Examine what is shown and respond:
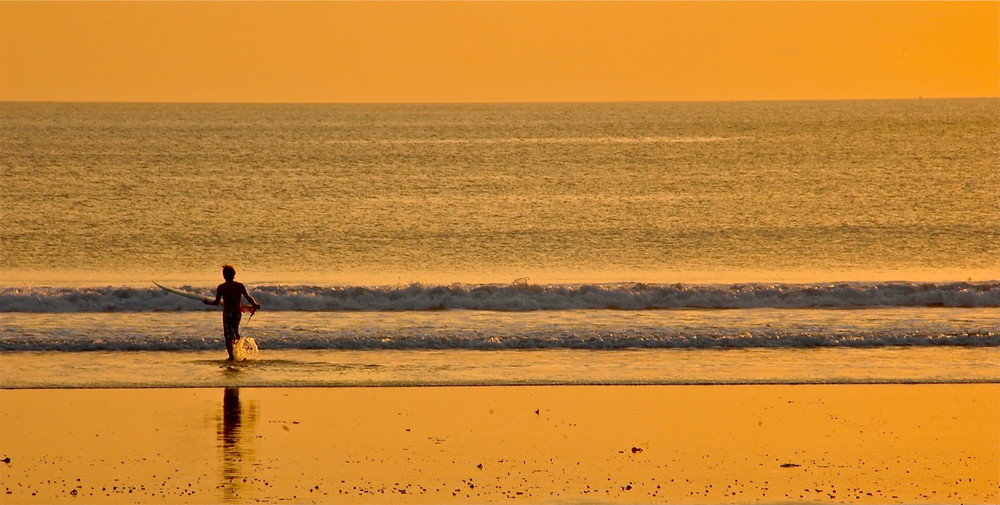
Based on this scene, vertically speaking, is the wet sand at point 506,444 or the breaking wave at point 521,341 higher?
the breaking wave at point 521,341

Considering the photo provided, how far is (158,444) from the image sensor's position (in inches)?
495

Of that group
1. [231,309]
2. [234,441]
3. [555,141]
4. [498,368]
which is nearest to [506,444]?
[234,441]

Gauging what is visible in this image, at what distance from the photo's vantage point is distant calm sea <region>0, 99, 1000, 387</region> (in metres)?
18.6

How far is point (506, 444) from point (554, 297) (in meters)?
13.4

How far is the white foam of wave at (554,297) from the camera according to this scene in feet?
83.5

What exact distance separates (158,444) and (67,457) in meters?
0.90

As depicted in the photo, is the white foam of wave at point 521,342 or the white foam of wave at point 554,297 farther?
the white foam of wave at point 554,297

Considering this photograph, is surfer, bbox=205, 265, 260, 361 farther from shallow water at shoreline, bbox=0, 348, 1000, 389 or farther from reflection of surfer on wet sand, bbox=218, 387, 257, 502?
reflection of surfer on wet sand, bbox=218, 387, 257, 502

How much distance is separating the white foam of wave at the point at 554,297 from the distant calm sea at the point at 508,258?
73 mm

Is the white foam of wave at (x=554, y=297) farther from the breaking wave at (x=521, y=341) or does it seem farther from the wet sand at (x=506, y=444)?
the wet sand at (x=506, y=444)

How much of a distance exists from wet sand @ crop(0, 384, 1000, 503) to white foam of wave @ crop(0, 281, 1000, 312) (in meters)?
9.72

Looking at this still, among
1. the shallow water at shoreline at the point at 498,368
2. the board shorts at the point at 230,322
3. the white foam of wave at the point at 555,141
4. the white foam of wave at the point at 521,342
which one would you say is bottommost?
the shallow water at shoreline at the point at 498,368

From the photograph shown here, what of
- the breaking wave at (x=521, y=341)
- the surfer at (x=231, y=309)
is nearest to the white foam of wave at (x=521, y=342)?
the breaking wave at (x=521, y=341)

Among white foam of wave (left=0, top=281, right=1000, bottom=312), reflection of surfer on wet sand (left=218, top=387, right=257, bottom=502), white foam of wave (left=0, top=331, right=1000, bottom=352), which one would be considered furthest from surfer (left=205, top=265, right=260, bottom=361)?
white foam of wave (left=0, top=281, right=1000, bottom=312)
